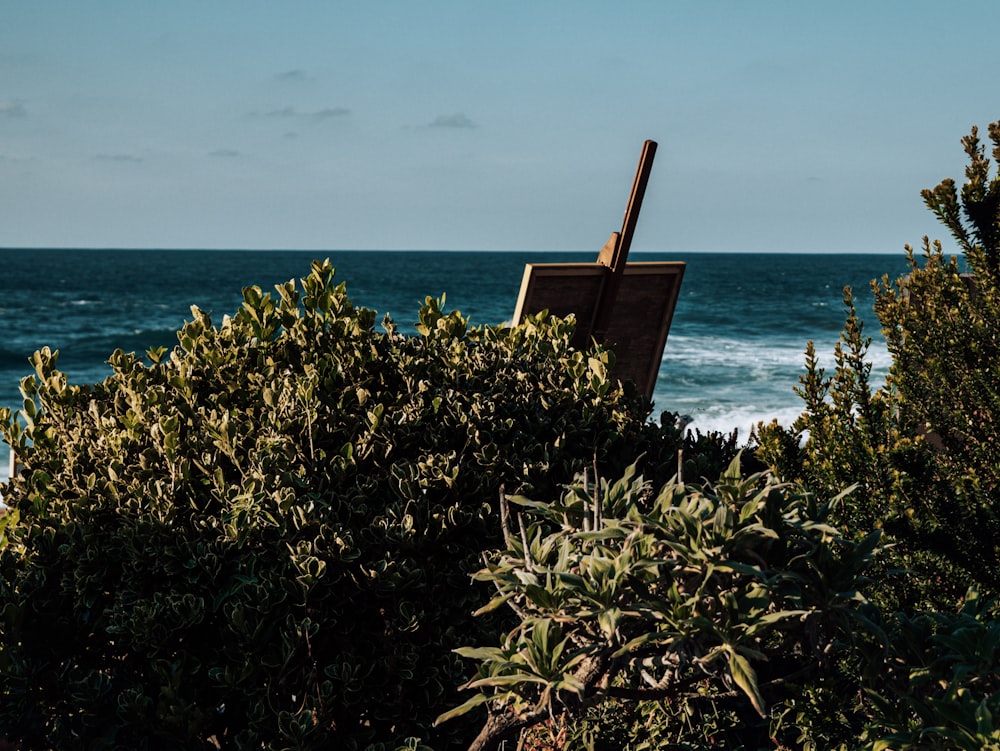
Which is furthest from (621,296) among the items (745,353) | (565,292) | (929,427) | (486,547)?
(745,353)

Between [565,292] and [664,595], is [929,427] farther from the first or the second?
[664,595]

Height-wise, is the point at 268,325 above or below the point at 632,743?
above

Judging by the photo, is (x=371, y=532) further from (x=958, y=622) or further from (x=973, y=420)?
(x=973, y=420)

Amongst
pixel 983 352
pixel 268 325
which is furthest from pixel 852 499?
pixel 268 325

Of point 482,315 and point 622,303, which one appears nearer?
point 622,303

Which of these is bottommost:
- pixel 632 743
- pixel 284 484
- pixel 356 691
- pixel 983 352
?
pixel 632 743

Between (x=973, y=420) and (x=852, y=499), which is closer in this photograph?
(x=852, y=499)

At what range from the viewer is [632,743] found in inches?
131

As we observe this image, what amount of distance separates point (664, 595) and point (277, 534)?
1402mm

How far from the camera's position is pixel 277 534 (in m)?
3.08

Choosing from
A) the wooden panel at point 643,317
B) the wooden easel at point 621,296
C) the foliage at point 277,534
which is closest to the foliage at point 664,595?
the foliage at point 277,534

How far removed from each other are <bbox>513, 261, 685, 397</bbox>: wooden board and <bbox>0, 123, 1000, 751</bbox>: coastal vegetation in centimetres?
80

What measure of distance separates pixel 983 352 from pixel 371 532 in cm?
290

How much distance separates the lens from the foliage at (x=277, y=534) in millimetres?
2979
